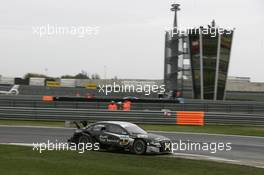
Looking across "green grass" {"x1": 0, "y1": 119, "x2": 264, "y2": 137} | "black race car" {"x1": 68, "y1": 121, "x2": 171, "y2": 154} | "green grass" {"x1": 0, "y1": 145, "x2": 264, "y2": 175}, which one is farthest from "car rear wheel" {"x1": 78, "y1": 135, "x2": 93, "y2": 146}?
"green grass" {"x1": 0, "y1": 119, "x2": 264, "y2": 137}

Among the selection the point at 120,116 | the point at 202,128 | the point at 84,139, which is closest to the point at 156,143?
the point at 84,139

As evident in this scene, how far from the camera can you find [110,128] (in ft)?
57.2

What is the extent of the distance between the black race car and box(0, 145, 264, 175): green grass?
5.51 feet

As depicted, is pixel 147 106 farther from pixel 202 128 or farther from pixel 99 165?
pixel 99 165

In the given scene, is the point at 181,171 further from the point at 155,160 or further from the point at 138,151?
the point at 138,151

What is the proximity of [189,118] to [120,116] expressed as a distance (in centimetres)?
400

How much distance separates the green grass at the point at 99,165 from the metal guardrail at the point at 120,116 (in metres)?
14.7

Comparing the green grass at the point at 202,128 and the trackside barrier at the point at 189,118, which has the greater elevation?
the trackside barrier at the point at 189,118

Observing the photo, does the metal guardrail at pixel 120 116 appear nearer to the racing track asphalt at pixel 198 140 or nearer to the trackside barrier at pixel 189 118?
the trackside barrier at pixel 189 118

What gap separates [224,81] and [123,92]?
10.5 metres

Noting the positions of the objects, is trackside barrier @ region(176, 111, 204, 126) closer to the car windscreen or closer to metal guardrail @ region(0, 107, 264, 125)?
metal guardrail @ region(0, 107, 264, 125)

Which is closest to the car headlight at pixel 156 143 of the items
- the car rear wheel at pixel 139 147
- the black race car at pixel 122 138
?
the black race car at pixel 122 138

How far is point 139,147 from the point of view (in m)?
16.6

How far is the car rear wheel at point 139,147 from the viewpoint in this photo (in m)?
16.5
